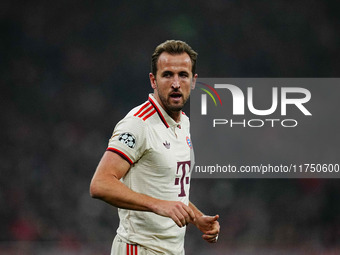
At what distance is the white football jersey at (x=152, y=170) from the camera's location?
2.05m

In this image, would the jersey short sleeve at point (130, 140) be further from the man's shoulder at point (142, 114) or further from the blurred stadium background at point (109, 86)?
the blurred stadium background at point (109, 86)

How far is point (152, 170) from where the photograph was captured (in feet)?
6.92

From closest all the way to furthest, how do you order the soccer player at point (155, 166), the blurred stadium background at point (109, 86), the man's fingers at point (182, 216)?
1. the man's fingers at point (182, 216)
2. the soccer player at point (155, 166)
3. the blurred stadium background at point (109, 86)

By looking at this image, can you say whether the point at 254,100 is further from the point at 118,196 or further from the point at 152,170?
the point at 118,196

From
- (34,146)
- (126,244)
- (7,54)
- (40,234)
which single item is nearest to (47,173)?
(34,146)

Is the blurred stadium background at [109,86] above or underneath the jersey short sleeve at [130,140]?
above

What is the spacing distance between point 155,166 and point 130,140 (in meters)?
0.20

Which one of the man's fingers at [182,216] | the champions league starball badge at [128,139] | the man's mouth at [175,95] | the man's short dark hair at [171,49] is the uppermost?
the man's short dark hair at [171,49]

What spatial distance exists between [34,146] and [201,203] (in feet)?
7.45

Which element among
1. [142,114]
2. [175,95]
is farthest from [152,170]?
[175,95]

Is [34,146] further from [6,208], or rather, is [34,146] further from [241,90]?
[241,90]

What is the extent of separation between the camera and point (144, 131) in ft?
6.79

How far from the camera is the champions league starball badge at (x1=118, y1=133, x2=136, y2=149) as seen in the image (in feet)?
6.46

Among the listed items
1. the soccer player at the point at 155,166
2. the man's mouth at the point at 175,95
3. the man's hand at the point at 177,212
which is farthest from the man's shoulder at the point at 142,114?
the man's hand at the point at 177,212
